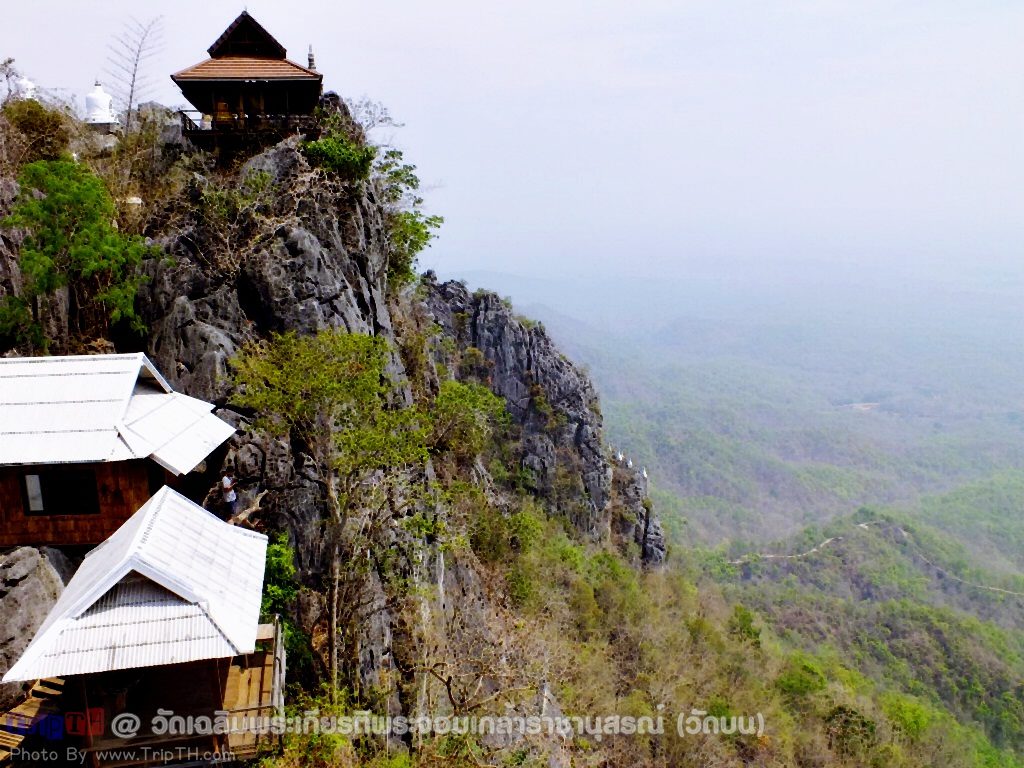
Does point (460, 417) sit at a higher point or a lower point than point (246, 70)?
lower

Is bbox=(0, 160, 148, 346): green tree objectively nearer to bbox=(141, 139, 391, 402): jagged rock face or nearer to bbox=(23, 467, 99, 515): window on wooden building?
bbox=(141, 139, 391, 402): jagged rock face

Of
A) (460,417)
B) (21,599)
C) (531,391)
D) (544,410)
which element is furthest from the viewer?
(531,391)

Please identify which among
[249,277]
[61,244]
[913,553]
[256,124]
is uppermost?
[256,124]

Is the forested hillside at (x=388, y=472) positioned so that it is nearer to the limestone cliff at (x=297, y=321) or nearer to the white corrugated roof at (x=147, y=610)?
the limestone cliff at (x=297, y=321)

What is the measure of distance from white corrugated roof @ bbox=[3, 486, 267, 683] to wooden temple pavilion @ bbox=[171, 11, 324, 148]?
15.5 meters

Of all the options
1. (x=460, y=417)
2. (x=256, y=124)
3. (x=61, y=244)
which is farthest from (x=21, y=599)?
(x=256, y=124)

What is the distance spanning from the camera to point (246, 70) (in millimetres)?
21922

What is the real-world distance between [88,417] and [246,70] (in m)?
14.4

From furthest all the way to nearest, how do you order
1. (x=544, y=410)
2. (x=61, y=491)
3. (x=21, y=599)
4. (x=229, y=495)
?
1. (x=544, y=410)
2. (x=229, y=495)
3. (x=61, y=491)
4. (x=21, y=599)

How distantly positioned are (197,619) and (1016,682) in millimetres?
64498

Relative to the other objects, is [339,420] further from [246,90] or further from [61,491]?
[246,90]

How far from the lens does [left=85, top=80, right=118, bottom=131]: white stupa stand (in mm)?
26002

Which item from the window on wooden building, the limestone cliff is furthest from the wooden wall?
the limestone cliff

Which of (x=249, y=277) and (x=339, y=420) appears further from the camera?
(x=249, y=277)
